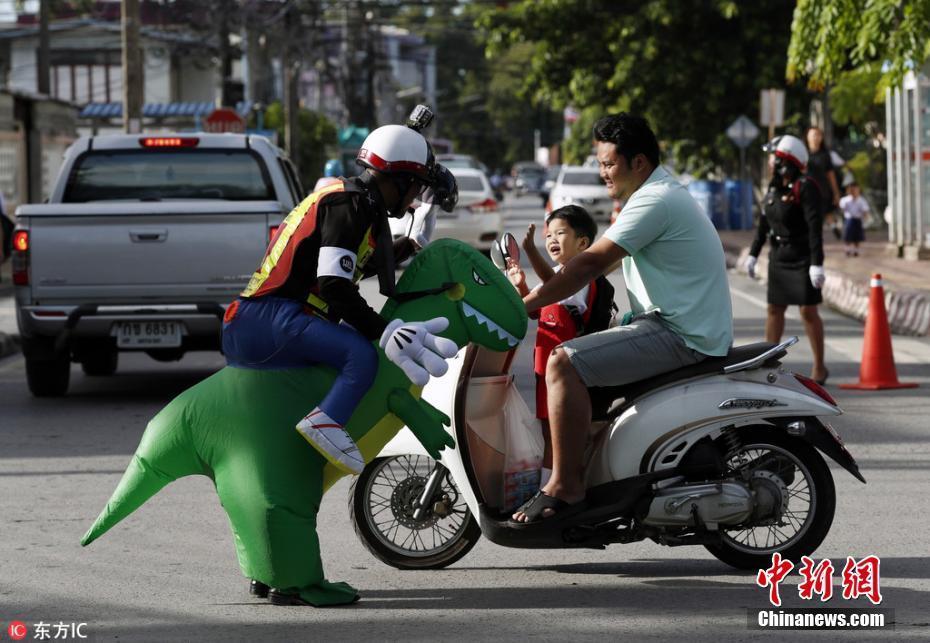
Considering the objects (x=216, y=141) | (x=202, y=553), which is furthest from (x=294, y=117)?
(x=202, y=553)

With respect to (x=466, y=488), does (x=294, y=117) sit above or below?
above

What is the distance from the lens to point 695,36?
3803 cm

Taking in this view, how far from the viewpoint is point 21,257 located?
11586mm

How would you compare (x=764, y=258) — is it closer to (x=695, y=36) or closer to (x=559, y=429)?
(x=695, y=36)

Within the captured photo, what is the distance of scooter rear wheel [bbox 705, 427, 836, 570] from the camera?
6477 mm

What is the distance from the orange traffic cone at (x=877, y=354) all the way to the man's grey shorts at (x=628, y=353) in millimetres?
6173

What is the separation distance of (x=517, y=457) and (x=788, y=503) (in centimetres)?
106

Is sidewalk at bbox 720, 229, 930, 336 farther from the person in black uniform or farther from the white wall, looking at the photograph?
the white wall

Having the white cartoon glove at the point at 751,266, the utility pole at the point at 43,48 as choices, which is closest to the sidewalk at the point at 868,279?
the white cartoon glove at the point at 751,266

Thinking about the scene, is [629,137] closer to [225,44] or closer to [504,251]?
[504,251]

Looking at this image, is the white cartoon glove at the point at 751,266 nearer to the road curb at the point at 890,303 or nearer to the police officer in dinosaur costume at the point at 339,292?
the road curb at the point at 890,303

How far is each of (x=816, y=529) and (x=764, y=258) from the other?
2011cm

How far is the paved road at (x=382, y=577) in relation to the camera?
18.9 ft

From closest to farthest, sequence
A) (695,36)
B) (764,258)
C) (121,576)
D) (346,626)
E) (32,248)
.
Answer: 1. (346,626)
2. (121,576)
3. (32,248)
4. (764,258)
5. (695,36)
